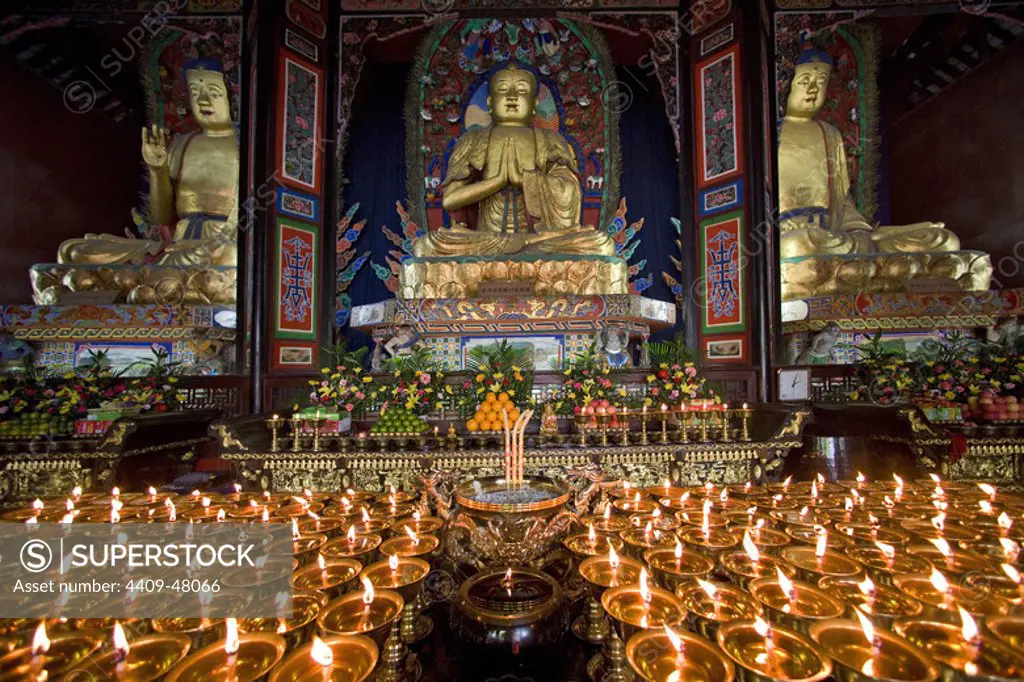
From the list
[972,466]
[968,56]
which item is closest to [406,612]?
[972,466]

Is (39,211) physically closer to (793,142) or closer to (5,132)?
(5,132)

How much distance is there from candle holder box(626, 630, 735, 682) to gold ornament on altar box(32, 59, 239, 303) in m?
6.01

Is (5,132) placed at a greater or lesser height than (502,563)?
greater

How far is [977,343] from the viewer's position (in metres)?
4.79

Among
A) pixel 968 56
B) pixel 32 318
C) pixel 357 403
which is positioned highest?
pixel 968 56

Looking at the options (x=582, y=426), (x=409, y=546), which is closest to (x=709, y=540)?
(x=409, y=546)

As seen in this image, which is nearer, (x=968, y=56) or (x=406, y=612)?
(x=406, y=612)

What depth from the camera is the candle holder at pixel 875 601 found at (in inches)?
40.6

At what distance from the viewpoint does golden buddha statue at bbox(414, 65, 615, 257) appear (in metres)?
6.48

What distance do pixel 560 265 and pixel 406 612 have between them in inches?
186

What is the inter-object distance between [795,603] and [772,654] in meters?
0.24

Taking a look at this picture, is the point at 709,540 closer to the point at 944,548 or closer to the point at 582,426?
the point at 944,548

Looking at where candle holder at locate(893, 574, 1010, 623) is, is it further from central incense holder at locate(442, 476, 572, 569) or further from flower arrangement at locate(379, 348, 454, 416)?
flower arrangement at locate(379, 348, 454, 416)

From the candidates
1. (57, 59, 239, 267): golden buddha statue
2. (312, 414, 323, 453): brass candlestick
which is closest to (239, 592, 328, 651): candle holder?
(312, 414, 323, 453): brass candlestick
